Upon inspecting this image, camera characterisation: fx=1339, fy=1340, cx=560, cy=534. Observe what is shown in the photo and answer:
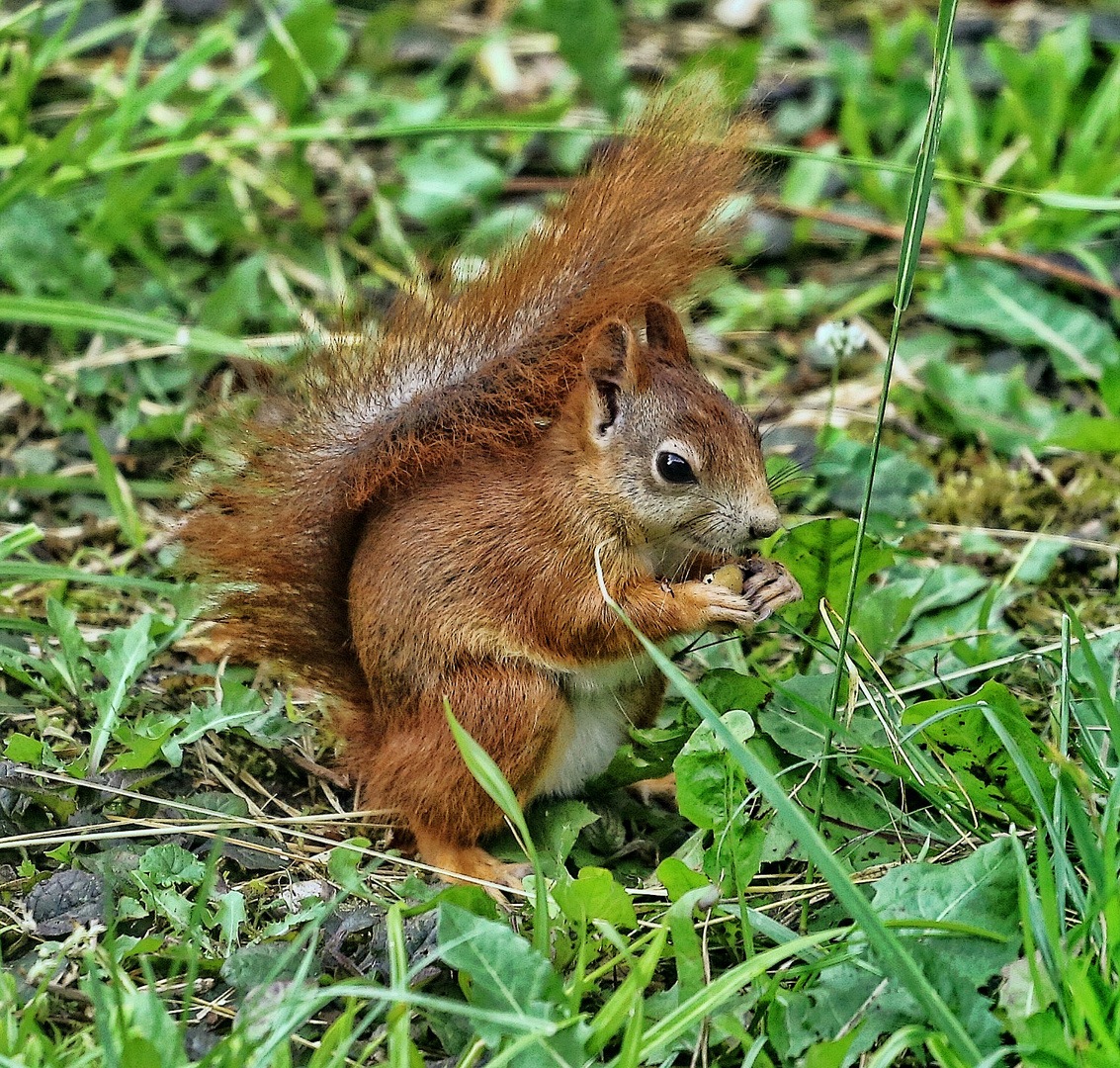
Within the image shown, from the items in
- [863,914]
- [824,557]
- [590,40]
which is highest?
[590,40]

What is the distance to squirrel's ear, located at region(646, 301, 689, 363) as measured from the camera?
238cm

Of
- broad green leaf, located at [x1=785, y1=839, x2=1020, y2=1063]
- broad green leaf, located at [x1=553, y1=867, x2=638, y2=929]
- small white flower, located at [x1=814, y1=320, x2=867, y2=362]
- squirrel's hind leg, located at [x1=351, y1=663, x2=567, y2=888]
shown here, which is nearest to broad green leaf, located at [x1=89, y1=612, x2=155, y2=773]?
squirrel's hind leg, located at [x1=351, y1=663, x2=567, y2=888]

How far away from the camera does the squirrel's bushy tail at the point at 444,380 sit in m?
2.29

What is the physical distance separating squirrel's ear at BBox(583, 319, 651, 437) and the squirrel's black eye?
115 millimetres

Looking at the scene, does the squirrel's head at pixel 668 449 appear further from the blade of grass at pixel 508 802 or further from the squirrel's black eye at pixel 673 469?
the blade of grass at pixel 508 802

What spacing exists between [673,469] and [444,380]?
439 millimetres

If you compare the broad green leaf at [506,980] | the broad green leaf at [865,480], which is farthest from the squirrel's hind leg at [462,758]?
the broad green leaf at [865,480]

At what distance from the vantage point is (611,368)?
7.66ft

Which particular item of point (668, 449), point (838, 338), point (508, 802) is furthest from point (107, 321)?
point (508, 802)

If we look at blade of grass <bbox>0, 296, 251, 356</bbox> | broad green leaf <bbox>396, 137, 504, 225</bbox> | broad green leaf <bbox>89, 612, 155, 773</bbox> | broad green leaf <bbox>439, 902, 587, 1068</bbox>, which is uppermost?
blade of grass <bbox>0, 296, 251, 356</bbox>

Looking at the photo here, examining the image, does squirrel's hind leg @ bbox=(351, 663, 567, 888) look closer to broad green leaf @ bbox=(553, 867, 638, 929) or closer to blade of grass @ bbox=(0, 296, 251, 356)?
broad green leaf @ bbox=(553, 867, 638, 929)

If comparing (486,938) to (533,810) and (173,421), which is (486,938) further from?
(173,421)

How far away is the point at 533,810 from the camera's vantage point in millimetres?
2512

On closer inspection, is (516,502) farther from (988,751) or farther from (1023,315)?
(1023,315)
